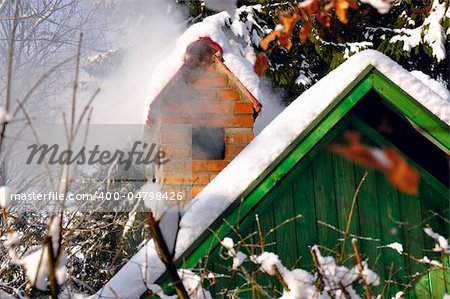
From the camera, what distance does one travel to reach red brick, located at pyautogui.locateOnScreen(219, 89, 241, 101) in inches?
168

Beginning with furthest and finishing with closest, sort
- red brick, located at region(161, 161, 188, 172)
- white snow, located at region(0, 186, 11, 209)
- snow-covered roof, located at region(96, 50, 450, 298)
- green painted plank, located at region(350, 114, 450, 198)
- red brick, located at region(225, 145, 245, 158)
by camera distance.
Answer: red brick, located at region(225, 145, 245, 158) < red brick, located at region(161, 161, 188, 172) < green painted plank, located at region(350, 114, 450, 198) < snow-covered roof, located at region(96, 50, 450, 298) < white snow, located at region(0, 186, 11, 209)

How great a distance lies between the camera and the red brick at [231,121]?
421 cm

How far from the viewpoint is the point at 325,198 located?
3.42 metres

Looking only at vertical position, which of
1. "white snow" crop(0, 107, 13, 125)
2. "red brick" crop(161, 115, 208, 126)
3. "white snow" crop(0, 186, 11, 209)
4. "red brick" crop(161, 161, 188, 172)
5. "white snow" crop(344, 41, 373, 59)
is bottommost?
"white snow" crop(0, 186, 11, 209)

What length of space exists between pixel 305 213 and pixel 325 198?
6.2 inches

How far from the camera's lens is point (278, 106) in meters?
12.0

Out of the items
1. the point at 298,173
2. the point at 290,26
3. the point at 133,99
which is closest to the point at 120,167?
the point at 133,99

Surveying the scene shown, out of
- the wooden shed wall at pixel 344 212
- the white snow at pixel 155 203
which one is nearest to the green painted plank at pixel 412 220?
the wooden shed wall at pixel 344 212

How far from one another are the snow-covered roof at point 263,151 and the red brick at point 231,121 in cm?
90

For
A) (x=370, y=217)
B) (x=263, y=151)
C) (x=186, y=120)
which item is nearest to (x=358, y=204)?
(x=370, y=217)

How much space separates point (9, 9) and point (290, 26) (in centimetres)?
1002

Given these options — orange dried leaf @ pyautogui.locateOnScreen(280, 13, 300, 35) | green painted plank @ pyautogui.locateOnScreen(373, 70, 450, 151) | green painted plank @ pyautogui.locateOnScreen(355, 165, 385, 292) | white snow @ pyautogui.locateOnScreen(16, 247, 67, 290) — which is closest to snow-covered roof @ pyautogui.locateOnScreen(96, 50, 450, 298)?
green painted plank @ pyautogui.locateOnScreen(373, 70, 450, 151)

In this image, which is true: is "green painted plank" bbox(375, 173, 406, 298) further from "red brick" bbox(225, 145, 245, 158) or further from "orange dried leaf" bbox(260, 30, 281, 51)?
"orange dried leaf" bbox(260, 30, 281, 51)

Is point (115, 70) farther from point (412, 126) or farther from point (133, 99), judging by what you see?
point (412, 126)
